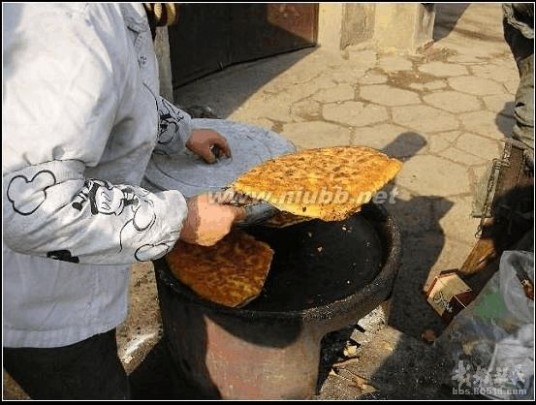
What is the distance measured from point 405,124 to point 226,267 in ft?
13.3

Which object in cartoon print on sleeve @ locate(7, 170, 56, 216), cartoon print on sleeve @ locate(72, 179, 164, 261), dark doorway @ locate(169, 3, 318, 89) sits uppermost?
cartoon print on sleeve @ locate(7, 170, 56, 216)

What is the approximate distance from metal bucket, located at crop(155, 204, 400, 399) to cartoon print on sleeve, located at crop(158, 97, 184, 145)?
638 mm

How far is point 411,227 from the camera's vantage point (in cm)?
452

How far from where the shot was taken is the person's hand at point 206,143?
2740 mm

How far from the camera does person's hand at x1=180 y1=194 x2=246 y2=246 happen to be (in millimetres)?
1975

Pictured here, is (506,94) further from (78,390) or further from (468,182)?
(78,390)

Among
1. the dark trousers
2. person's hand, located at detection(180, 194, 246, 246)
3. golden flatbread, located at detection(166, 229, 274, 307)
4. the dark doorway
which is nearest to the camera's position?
person's hand, located at detection(180, 194, 246, 246)

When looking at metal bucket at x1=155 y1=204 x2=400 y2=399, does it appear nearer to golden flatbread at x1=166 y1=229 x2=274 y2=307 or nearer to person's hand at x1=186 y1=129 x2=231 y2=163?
golden flatbread at x1=166 y1=229 x2=274 y2=307

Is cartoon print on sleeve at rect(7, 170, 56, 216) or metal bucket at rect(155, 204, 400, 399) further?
metal bucket at rect(155, 204, 400, 399)

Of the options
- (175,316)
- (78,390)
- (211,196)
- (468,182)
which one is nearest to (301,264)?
(175,316)

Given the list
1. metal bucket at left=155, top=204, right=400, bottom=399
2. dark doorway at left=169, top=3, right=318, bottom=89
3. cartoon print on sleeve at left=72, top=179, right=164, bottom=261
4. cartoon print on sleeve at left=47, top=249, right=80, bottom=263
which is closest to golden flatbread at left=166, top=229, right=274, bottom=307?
metal bucket at left=155, top=204, right=400, bottom=399

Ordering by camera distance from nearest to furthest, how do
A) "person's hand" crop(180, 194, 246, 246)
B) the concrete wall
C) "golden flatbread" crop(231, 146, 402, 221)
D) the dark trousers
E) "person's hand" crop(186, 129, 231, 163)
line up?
"person's hand" crop(180, 194, 246, 246) < the dark trousers < "golden flatbread" crop(231, 146, 402, 221) < "person's hand" crop(186, 129, 231, 163) < the concrete wall

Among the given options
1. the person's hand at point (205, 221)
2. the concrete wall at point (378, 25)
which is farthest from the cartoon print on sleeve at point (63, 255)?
the concrete wall at point (378, 25)

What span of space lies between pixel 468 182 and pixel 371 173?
3.01 meters
